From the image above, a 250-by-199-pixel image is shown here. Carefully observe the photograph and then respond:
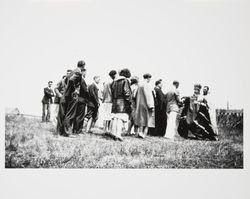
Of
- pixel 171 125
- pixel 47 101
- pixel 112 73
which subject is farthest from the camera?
pixel 171 125

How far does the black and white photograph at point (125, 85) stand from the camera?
4844 mm

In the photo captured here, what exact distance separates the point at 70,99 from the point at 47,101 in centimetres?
29

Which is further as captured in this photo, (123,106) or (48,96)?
(123,106)

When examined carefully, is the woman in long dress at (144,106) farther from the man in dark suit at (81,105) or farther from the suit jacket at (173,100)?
the man in dark suit at (81,105)

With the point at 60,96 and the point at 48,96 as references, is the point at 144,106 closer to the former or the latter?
the point at 60,96

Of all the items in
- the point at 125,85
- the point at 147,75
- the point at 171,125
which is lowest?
the point at 171,125

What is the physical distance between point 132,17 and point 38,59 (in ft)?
4.23

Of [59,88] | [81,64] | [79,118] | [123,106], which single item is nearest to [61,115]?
[79,118]

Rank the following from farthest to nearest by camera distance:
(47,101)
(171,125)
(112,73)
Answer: (171,125) < (112,73) < (47,101)

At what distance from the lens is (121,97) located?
5016 mm

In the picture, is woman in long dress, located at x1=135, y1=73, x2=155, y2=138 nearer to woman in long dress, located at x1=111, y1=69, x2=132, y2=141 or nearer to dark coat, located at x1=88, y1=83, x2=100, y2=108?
woman in long dress, located at x1=111, y1=69, x2=132, y2=141

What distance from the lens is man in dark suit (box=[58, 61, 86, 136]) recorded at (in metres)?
4.91

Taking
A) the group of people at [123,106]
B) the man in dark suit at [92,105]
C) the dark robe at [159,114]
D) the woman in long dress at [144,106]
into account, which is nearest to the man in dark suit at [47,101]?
the group of people at [123,106]

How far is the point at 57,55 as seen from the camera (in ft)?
16.2
